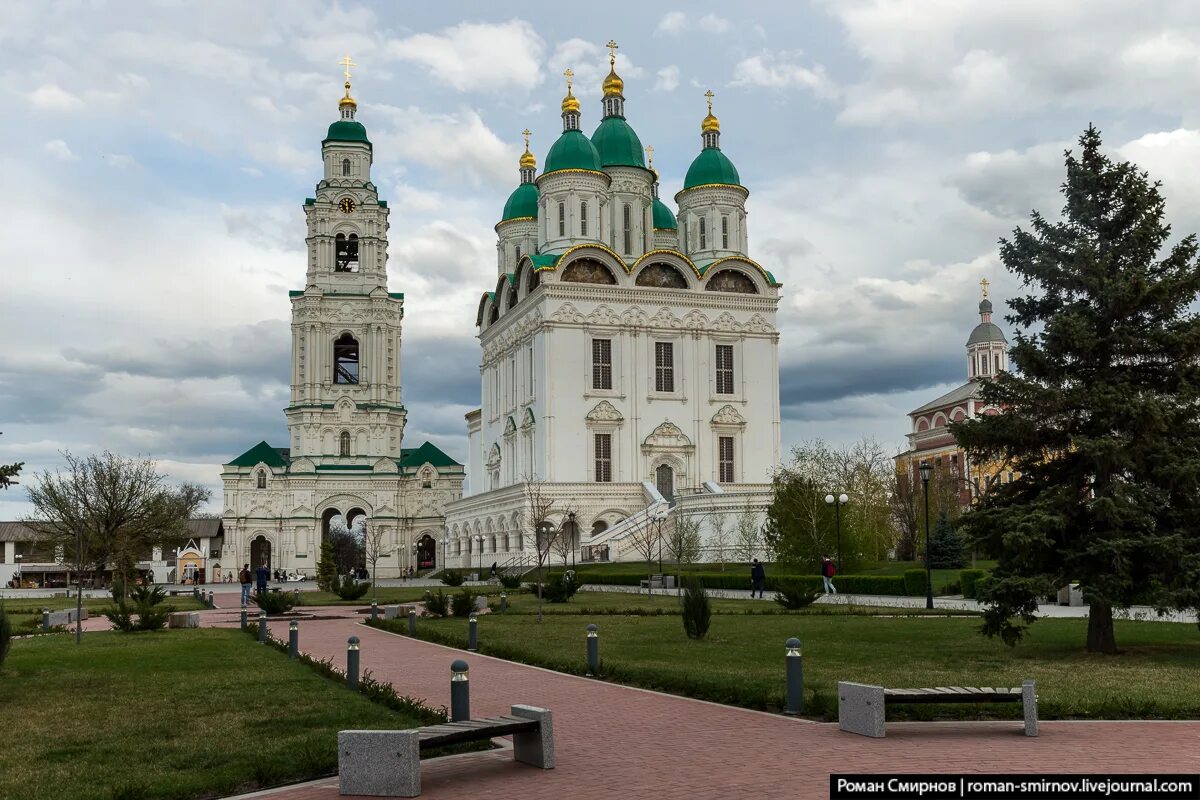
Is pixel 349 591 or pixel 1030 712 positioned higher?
pixel 1030 712

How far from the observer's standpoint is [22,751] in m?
11.0

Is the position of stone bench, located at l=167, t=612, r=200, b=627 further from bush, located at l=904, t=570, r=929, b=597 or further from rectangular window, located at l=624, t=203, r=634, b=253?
rectangular window, located at l=624, t=203, r=634, b=253

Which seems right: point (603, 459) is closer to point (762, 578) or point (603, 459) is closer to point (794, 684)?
point (762, 578)

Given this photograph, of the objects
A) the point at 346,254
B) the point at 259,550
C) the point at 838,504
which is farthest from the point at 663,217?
the point at 838,504

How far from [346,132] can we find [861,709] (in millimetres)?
81791

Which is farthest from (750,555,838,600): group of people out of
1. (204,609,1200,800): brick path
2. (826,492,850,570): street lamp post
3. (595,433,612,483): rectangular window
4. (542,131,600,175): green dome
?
(542,131,600,175): green dome

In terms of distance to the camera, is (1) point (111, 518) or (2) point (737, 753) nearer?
(2) point (737, 753)

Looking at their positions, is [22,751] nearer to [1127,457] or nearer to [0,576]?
[1127,457]

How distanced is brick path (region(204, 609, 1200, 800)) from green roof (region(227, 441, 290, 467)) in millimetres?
71284

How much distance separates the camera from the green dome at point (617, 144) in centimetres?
7494

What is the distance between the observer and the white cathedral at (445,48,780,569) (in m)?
66.3

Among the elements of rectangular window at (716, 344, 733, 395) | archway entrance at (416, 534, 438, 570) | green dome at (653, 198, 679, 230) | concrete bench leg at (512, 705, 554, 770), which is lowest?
archway entrance at (416, 534, 438, 570)

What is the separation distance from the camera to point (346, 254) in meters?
87.1

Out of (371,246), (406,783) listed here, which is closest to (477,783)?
(406,783)
